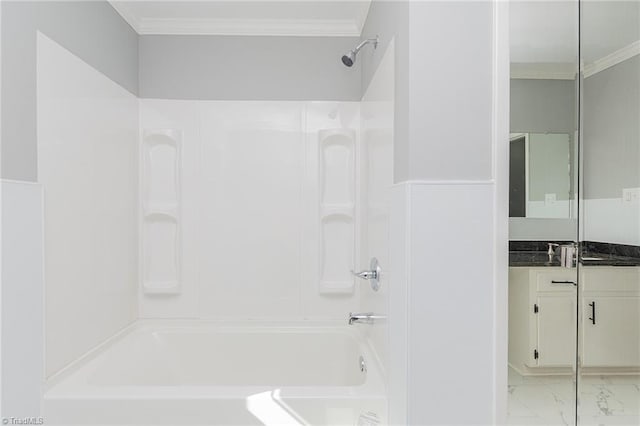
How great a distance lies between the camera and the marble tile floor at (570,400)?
1.36m

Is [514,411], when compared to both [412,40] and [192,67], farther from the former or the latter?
[192,67]

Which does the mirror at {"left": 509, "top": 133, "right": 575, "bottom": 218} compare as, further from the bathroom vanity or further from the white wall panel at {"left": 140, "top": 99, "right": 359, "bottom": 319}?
the white wall panel at {"left": 140, "top": 99, "right": 359, "bottom": 319}

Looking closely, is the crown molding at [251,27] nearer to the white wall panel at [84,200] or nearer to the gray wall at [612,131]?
the white wall panel at [84,200]

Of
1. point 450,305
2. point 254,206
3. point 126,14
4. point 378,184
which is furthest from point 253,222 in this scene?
point 450,305

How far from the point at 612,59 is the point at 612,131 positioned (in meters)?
0.20

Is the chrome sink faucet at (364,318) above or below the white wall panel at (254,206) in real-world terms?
below

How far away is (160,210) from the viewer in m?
3.28

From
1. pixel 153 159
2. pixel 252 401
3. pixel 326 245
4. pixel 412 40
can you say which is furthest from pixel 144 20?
pixel 252 401

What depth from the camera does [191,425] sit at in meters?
2.06

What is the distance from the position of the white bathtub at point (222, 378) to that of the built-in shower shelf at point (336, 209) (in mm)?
306

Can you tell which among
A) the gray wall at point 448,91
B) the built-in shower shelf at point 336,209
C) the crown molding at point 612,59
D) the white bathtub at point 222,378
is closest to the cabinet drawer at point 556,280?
the gray wall at point 448,91

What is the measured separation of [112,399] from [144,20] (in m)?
2.23

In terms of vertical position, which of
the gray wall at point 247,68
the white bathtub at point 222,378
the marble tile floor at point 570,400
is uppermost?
the gray wall at point 247,68

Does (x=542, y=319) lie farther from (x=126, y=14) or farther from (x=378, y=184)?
(x=126, y=14)
